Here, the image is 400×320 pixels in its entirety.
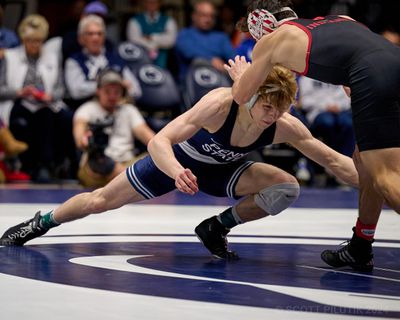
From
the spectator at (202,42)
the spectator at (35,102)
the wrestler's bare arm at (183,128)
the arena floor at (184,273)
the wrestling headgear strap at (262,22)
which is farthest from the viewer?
the spectator at (202,42)

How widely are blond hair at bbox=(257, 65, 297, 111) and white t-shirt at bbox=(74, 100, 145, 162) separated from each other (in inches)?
174

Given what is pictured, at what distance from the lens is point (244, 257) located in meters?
4.21

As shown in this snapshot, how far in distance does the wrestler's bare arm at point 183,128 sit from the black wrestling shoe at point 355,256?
30.4 inches

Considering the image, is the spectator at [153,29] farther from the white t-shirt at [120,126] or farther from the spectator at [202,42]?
the white t-shirt at [120,126]

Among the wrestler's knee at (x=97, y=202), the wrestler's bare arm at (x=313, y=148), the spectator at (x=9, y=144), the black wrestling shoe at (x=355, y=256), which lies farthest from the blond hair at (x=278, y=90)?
the spectator at (x=9, y=144)

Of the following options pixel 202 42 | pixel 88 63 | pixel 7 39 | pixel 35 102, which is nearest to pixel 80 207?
pixel 35 102

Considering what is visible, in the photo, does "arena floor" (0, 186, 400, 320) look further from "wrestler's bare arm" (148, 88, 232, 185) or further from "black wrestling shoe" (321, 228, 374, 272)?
"wrestler's bare arm" (148, 88, 232, 185)

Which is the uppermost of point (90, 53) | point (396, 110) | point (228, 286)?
point (90, 53)

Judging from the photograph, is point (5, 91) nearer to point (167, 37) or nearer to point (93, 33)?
point (93, 33)

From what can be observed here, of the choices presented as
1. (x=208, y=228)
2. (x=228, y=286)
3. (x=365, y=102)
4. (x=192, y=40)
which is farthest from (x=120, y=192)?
(x=192, y=40)

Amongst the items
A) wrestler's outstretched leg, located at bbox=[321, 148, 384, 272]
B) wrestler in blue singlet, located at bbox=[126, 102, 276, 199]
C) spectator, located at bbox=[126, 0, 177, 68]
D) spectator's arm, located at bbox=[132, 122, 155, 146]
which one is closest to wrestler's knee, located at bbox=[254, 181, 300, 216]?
wrestler in blue singlet, located at bbox=[126, 102, 276, 199]

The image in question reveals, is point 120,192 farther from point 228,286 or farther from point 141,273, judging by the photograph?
point 228,286

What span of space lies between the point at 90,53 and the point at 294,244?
4.63 m

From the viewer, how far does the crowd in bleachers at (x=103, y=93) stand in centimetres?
816
